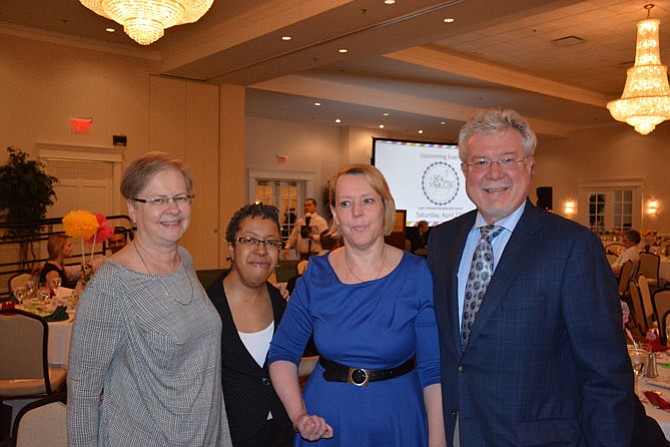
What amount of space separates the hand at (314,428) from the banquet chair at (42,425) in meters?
0.91

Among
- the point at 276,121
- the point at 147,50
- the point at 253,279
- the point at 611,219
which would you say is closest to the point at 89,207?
the point at 147,50

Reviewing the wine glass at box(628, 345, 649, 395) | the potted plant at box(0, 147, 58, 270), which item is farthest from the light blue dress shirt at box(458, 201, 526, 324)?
the potted plant at box(0, 147, 58, 270)

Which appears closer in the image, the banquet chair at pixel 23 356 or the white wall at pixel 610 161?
the banquet chair at pixel 23 356

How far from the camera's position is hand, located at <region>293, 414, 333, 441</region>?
78.7 inches

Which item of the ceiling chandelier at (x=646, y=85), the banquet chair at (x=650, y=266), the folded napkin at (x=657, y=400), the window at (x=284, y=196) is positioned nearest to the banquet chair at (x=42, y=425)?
the folded napkin at (x=657, y=400)

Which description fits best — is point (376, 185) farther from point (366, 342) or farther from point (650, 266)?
point (650, 266)

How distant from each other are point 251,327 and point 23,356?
9.65ft

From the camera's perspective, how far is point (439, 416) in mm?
2039

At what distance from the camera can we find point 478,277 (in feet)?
6.48

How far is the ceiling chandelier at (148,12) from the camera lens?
6.36 metres

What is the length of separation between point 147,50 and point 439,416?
33.9 feet

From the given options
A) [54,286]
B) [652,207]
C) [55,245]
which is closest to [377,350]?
[54,286]

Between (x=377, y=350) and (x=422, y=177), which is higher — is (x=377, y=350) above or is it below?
below

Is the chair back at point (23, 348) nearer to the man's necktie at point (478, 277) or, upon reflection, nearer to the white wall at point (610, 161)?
the man's necktie at point (478, 277)
